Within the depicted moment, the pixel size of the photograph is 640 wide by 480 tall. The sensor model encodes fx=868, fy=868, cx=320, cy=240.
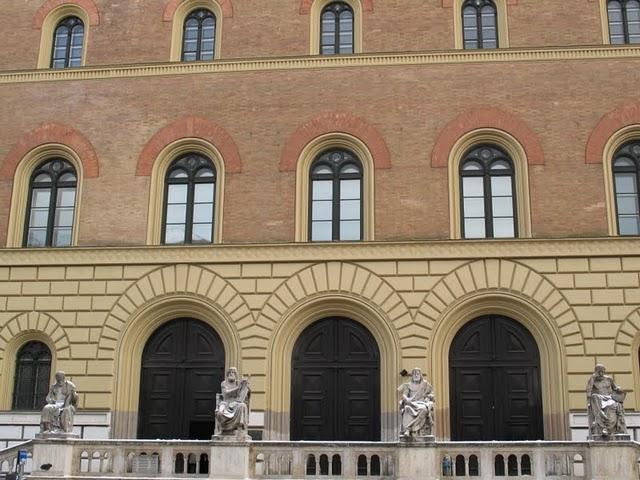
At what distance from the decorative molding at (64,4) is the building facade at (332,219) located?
1.43 meters

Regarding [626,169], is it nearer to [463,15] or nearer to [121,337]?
[463,15]

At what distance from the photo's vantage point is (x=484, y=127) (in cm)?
2347

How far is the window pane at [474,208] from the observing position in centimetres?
2317

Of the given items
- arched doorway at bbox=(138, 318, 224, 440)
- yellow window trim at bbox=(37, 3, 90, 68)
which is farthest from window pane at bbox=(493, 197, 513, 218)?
yellow window trim at bbox=(37, 3, 90, 68)

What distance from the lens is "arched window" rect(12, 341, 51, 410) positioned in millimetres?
23219

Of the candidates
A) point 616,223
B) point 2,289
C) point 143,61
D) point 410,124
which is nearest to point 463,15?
point 410,124

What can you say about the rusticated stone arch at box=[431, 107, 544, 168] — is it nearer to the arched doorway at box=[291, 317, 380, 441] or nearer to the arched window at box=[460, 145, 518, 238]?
the arched window at box=[460, 145, 518, 238]

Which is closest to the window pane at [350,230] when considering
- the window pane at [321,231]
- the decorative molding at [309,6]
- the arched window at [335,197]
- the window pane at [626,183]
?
the arched window at [335,197]

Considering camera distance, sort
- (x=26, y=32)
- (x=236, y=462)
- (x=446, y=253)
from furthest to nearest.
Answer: (x=26, y=32)
(x=446, y=253)
(x=236, y=462)

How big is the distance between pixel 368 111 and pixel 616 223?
7228mm

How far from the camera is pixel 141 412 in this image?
23.1 m

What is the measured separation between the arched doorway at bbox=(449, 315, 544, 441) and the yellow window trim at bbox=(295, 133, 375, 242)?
3906mm

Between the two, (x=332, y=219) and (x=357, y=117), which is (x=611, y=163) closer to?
(x=357, y=117)

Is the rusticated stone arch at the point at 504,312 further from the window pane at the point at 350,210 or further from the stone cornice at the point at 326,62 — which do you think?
the stone cornice at the point at 326,62
